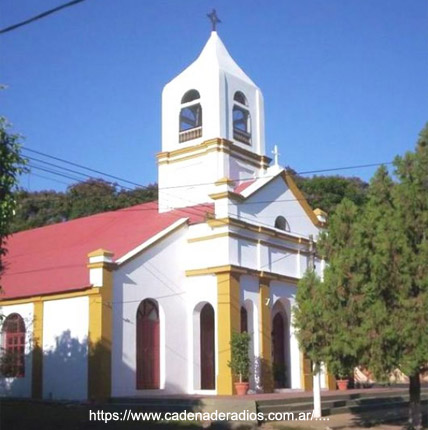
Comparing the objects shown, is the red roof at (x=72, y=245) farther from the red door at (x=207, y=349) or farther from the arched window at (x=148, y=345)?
the red door at (x=207, y=349)

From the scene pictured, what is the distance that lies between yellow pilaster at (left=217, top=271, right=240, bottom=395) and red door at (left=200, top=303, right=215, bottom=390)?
192 centimetres

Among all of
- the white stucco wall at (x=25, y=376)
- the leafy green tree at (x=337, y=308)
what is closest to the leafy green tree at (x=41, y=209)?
the white stucco wall at (x=25, y=376)

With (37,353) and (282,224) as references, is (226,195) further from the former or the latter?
(37,353)

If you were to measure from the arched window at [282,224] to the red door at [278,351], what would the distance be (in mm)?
3504

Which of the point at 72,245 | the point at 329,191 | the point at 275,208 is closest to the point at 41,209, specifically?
the point at 329,191

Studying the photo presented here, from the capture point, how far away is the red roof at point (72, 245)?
2539 cm

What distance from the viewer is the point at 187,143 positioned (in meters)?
→ 29.8

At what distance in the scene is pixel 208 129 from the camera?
2902 cm

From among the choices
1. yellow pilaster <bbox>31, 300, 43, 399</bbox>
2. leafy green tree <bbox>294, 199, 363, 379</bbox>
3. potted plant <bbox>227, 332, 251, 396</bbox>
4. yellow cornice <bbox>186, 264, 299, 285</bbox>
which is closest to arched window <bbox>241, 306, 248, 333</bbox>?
yellow cornice <bbox>186, 264, 299, 285</bbox>

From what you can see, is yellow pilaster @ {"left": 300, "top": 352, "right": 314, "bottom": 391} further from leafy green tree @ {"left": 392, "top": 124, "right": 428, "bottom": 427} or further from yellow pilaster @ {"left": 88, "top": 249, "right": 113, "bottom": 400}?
leafy green tree @ {"left": 392, "top": 124, "right": 428, "bottom": 427}

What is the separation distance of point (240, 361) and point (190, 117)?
37.2ft

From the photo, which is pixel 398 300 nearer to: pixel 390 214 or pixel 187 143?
pixel 390 214

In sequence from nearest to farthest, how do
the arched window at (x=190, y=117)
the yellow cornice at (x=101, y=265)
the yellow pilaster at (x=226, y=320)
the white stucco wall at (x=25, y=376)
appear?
1. the yellow cornice at (x=101, y=265)
2. the yellow pilaster at (x=226, y=320)
3. the white stucco wall at (x=25, y=376)
4. the arched window at (x=190, y=117)

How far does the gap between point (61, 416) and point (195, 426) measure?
379 cm
